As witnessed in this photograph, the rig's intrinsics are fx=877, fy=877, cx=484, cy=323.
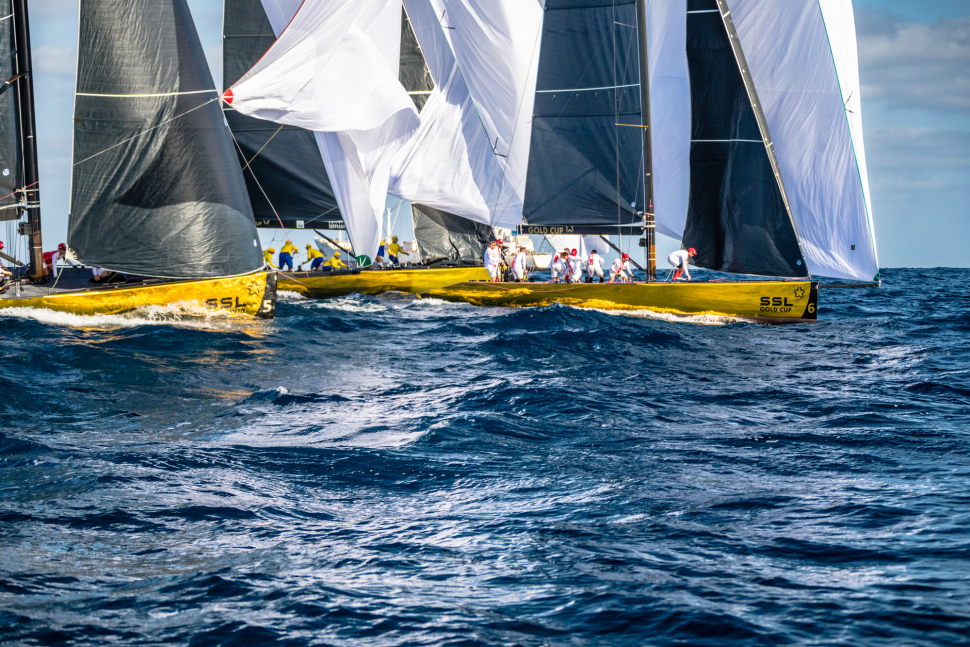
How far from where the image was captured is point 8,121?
18.9 metres

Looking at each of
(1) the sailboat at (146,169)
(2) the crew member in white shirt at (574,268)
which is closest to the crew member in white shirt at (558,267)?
(2) the crew member in white shirt at (574,268)

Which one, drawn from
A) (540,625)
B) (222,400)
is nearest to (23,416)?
(222,400)

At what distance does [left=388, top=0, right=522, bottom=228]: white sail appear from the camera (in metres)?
30.4

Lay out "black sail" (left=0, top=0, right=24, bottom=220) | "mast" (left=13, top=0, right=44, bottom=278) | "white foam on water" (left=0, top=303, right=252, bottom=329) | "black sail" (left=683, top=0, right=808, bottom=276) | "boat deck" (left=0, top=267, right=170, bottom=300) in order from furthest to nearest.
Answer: "black sail" (left=683, top=0, right=808, bottom=276) → "mast" (left=13, top=0, right=44, bottom=278) → "black sail" (left=0, top=0, right=24, bottom=220) → "boat deck" (left=0, top=267, right=170, bottom=300) → "white foam on water" (left=0, top=303, right=252, bottom=329)

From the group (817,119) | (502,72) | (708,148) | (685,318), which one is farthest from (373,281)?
(817,119)

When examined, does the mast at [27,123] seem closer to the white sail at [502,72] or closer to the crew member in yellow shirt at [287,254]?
the crew member in yellow shirt at [287,254]

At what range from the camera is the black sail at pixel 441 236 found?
103 ft

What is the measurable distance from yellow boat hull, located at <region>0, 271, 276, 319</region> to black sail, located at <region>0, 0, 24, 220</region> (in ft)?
10.2

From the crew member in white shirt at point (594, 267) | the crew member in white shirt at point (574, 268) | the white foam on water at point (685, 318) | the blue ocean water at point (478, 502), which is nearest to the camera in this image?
the blue ocean water at point (478, 502)

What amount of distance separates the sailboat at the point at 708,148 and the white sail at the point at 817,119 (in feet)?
0.11

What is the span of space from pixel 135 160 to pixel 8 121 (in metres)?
3.31

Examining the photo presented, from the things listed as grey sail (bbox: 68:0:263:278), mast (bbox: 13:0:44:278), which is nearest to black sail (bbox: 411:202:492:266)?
grey sail (bbox: 68:0:263:278)

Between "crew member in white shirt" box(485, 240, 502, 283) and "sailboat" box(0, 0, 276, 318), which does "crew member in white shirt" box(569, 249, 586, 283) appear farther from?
"sailboat" box(0, 0, 276, 318)

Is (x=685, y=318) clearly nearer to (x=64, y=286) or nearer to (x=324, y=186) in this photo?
(x=64, y=286)
